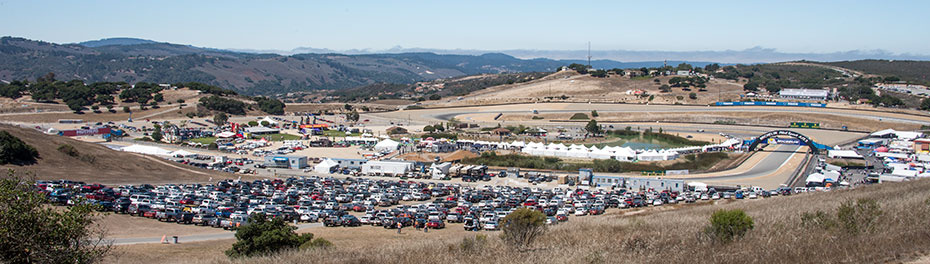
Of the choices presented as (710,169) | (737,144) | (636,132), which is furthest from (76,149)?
(636,132)

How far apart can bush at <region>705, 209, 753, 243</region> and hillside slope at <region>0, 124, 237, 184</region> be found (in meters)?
27.1

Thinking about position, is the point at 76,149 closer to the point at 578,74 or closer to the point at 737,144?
the point at 737,144

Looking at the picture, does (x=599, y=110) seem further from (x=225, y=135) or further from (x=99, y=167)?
(x=99, y=167)

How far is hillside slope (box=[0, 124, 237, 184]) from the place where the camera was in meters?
31.0

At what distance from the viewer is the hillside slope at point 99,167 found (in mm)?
31027

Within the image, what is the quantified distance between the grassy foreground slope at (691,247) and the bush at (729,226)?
0.27m

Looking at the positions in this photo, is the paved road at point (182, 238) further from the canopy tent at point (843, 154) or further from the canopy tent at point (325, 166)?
the canopy tent at point (843, 154)

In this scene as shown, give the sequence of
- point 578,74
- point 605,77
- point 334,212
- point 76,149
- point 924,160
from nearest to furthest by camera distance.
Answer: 1. point 334,212
2. point 76,149
3. point 924,160
4. point 605,77
5. point 578,74

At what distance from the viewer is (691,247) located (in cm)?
1391

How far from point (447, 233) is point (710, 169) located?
26577 mm

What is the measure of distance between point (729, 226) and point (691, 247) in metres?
1.68

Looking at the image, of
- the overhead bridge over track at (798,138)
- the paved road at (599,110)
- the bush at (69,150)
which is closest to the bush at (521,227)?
the bush at (69,150)

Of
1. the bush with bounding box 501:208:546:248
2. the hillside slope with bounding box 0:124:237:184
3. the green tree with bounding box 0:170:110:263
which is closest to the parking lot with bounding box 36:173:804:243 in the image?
the hillside slope with bounding box 0:124:237:184

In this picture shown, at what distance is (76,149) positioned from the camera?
34875 mm
